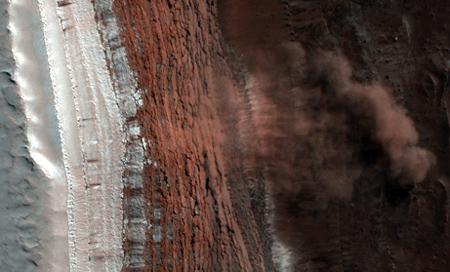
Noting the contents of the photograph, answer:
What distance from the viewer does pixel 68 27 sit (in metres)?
1.76

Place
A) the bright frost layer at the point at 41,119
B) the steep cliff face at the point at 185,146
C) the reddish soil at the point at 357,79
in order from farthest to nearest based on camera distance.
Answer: the reddish soil at the point at 357,79 < the steep cliff face at the point at 185,146 < the bright frost layer at the point at 41,119

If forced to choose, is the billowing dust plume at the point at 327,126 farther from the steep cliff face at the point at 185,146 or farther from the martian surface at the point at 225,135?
the steep cliff face at the point at 185,146

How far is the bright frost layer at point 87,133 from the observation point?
1.72 meters

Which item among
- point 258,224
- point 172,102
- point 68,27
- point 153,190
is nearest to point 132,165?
point 153,190

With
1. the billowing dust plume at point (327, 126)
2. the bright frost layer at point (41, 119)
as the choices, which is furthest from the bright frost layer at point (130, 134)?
the billowing dust plume at point (327, 126)

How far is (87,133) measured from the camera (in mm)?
1755

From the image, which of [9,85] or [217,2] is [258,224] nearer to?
[217,2]

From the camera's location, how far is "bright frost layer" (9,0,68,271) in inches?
66.2

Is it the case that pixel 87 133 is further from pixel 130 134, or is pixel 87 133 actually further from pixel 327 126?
pixel 327 126

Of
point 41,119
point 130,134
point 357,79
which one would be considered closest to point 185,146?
point 130,134

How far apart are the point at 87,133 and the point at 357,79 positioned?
1088mm

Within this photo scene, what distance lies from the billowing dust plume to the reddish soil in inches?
1.8

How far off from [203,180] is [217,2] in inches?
25.5

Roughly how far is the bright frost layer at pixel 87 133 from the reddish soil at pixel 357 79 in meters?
0.32
